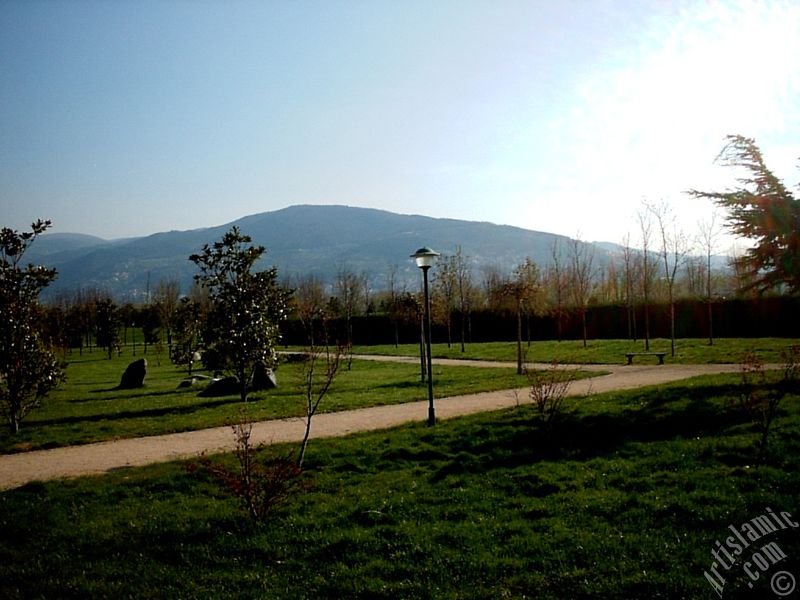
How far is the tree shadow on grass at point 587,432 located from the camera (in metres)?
8.86

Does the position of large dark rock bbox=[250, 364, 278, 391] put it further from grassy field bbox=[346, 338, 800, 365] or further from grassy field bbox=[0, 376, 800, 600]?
grassy field bbox=[0, 376, 800, 600]

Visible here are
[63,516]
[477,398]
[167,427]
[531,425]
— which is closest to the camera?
[63,516]

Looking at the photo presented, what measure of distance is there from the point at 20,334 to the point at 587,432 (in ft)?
45.0

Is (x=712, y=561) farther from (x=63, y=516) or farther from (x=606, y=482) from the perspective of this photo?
(x=63, y=516)

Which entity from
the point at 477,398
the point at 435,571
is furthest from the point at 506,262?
the point at 435,571

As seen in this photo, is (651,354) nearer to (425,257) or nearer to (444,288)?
(425,257)

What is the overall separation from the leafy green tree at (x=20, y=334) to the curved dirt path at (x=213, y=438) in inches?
122

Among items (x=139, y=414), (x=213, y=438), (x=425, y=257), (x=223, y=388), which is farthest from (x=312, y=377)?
(x=425, y=257)

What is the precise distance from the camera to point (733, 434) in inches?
361

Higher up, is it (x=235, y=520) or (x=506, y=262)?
(x=506, y=262)

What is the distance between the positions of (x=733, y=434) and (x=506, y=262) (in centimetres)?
16652

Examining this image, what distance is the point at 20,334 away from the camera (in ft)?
45.8

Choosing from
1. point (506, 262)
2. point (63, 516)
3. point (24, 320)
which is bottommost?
point (63, 516)

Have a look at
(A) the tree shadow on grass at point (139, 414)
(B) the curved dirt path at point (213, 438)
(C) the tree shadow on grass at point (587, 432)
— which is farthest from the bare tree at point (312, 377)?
(A) the tree shadow on grass at point (139, 414)
